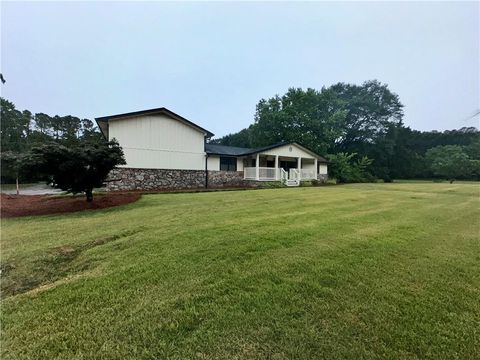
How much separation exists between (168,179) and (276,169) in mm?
9440

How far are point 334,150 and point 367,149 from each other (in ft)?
16.8

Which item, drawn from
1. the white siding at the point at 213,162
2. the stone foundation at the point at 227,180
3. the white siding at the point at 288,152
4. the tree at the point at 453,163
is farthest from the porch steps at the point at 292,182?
the tree at the point at 453,163

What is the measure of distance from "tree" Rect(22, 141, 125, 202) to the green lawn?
3853mm

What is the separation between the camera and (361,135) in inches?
1558

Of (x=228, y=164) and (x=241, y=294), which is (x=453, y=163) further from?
(x=241, y=294)

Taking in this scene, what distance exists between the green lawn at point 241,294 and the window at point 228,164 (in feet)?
51.3

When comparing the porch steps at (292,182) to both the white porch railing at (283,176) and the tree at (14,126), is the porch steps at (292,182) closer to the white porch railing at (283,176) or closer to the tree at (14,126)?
the white porch railing at (283,176)

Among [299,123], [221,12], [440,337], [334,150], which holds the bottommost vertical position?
Answer: [440,337]

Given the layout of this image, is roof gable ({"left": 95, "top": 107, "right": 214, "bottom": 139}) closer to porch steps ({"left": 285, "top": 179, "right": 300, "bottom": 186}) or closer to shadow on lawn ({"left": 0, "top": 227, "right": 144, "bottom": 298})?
porch steps ({"left": 285, "top": 179, "right": 300, "bottom": 186})

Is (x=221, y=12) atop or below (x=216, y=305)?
atop

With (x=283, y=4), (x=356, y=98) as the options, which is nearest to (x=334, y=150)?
(x=356, y=98)

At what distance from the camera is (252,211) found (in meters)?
7.41

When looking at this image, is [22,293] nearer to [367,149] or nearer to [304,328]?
[304,328]

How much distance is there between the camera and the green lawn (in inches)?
77.6
